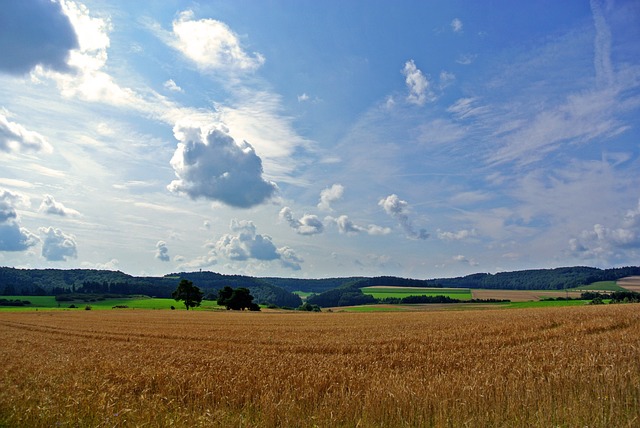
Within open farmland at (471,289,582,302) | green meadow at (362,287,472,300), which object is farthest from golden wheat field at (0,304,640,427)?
green meadow at (362,287,472,300)

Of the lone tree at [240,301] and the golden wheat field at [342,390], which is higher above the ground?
the golden wheat field at [342,390]

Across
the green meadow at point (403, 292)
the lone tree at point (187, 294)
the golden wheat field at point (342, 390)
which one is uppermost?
the golden wheat field at point (342, 390)

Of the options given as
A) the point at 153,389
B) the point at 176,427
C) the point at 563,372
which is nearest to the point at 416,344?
the point at 563,372

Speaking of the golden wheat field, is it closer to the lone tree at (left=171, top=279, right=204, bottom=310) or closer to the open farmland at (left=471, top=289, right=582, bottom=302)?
the lone tree at (left=171, top=279, right=204, bottom=310)

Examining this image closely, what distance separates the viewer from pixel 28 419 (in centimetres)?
903

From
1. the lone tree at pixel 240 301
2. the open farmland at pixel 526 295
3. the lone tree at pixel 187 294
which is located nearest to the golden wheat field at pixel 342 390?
the lone tree at pixel 240 301

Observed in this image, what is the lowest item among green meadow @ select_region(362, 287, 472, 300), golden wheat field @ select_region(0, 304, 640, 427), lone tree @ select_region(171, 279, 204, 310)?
green meadow @ select_region(362, 287, 472, 300)

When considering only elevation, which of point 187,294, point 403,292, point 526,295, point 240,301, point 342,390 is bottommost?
point 403,292

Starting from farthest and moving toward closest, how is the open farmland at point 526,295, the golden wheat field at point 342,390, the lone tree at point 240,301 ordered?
the open farmland at point 526,295 → the lone tree at point 240,301 → the golden wheat field at point 342,390

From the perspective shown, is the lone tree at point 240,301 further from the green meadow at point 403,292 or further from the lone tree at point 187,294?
the green meadow at point 403,292

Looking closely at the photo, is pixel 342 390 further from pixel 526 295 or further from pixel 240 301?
pixel 526 295

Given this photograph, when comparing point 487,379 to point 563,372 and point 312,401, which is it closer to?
point 563,372

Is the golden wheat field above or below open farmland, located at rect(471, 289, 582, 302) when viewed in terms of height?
above

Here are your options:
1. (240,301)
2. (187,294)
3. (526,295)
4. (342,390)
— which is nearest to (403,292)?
(526,295)
